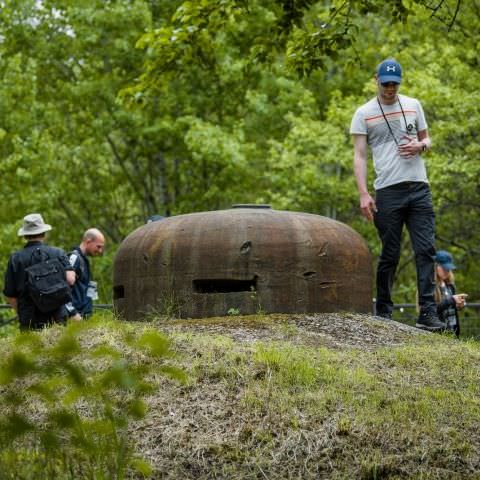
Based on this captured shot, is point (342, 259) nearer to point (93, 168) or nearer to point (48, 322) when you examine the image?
point (48, 322)

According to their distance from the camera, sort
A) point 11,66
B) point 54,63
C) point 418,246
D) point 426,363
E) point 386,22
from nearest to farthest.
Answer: point 426,363 → point 418,246 → point 11,66 → point 54,63 → point 386,22

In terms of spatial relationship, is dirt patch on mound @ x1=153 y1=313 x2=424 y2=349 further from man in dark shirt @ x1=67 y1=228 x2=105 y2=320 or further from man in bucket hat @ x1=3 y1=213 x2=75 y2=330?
man in dark shirt @ x1=67 y1=228 x2=105 y2=320

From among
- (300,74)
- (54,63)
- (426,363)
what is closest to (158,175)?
(54,63)

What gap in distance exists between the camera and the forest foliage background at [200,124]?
75.2 feet

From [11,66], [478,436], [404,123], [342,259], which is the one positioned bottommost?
[478,436]

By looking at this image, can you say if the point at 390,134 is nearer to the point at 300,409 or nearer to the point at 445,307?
the point at 445,307

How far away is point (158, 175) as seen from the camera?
28641 mm

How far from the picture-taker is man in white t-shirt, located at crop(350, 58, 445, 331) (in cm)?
934

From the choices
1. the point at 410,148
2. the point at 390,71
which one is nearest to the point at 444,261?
the point at 410,148

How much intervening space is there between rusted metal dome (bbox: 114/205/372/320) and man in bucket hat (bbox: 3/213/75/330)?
79 cm

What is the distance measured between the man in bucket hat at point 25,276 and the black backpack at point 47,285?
0.10m

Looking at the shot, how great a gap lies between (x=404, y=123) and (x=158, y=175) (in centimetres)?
1959

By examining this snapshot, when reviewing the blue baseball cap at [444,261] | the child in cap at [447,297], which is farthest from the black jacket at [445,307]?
the blue baseball cap at [444,261]

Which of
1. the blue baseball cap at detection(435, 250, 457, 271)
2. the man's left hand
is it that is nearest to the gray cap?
the man's left hand
